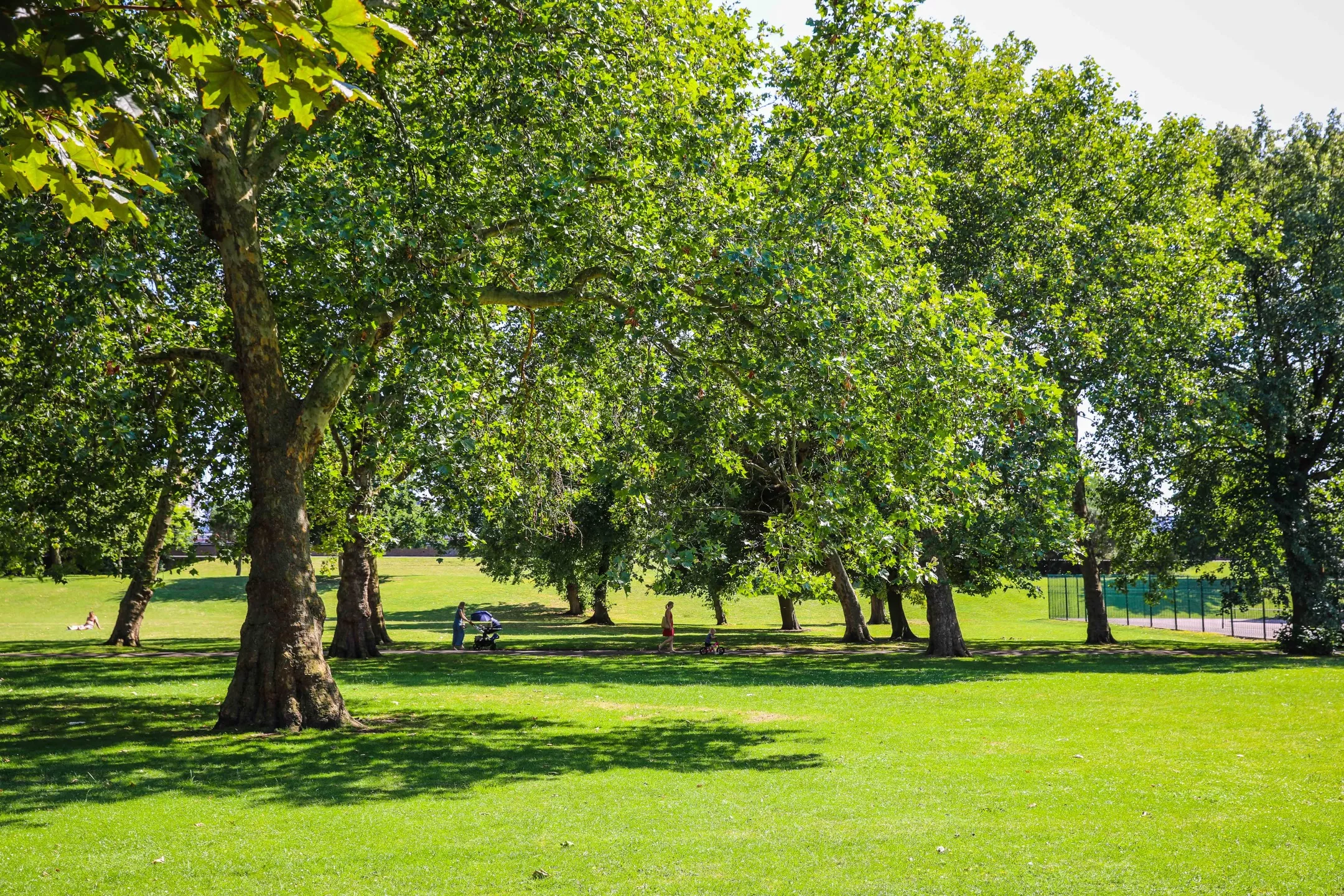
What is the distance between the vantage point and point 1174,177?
28500 mm

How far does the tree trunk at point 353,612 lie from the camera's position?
2795 cm

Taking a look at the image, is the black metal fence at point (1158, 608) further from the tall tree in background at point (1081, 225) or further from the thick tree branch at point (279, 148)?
the thick tree branch at point (279, 148)

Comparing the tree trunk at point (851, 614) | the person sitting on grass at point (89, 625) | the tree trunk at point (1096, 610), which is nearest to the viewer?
the tree trunk at point (1096, 610)

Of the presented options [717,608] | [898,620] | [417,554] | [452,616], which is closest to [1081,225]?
[898,620]

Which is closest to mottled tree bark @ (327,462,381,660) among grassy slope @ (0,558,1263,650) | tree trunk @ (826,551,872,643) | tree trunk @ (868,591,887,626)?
grassy slope @ (0,558,1263,650)

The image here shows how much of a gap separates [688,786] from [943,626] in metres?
20.2

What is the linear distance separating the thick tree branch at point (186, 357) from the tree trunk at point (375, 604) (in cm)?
1272

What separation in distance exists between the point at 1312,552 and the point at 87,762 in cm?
2921

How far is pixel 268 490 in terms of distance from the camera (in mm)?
13555

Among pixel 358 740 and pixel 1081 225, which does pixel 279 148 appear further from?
pixel 1081 225

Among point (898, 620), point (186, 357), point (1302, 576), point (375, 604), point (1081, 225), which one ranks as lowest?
point (898, 620)

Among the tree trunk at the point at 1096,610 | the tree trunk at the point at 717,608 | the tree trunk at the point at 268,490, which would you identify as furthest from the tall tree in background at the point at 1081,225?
the tree trunk at the point at 717,608

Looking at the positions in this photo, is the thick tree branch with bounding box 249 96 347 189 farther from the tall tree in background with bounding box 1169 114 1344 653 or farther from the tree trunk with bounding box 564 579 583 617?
the tree trunk with bounding box 564 579 583 617

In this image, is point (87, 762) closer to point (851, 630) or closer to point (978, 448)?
point (978, 448)
